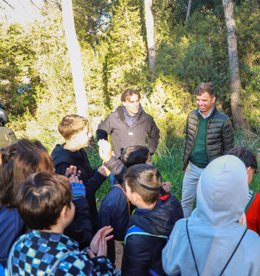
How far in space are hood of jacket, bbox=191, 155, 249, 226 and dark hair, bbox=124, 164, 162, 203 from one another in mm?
627

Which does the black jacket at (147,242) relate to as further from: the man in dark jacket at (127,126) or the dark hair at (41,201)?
the man in dark jacket at (127,126)

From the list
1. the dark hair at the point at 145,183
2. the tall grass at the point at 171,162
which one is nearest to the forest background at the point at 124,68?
the tall grass at the point at 171,162

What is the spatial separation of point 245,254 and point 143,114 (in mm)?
3074

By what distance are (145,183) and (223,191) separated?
771 mm

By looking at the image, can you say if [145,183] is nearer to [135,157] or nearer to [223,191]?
[135,157]

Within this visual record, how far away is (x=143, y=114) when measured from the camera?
4.52 metres


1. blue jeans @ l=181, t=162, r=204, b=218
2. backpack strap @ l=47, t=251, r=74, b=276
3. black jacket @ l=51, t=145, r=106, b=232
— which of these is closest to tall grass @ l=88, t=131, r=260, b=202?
blue jeans @ l=181, t=162, r=204, b=218

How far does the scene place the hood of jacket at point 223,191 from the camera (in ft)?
5.08

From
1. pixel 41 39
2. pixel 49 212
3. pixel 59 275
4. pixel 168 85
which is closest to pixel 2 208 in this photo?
pixel 49 212

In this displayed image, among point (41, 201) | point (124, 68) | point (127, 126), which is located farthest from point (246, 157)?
point (124, 68)

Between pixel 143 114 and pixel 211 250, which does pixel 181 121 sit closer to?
pixel 143 114

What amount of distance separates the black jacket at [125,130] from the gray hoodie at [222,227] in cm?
279

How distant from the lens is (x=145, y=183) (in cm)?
224

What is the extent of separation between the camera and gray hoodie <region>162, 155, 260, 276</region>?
1.56 meters
